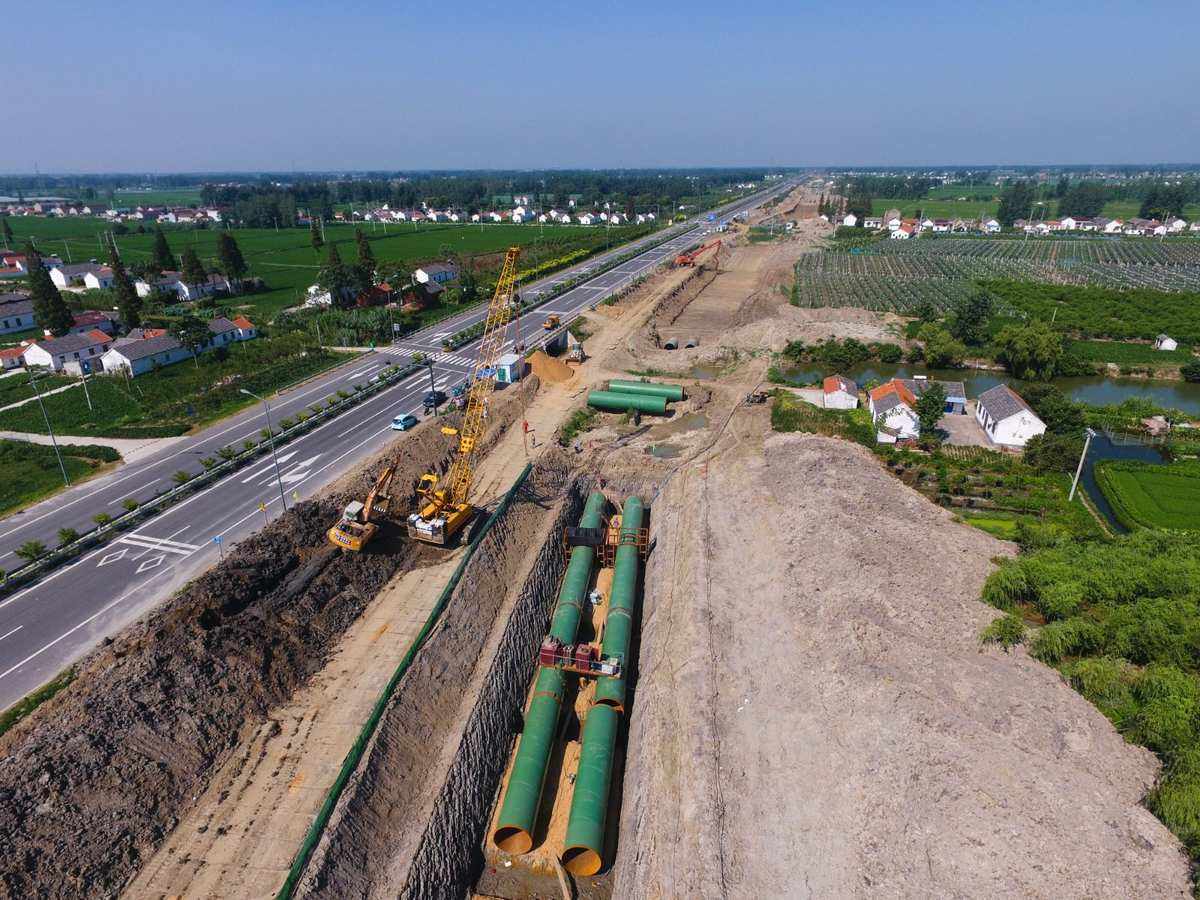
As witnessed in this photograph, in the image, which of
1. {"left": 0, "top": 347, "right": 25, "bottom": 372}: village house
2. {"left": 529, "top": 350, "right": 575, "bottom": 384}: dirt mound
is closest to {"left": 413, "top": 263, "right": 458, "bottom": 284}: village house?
{"left": 529, "top": 350, "right": 575, "bottom": 384}: dirt mound

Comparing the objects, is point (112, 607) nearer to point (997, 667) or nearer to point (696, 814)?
point (696, 814)

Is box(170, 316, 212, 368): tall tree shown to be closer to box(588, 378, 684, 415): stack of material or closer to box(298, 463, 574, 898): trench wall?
box(588, 378, 684, 415): stack of material

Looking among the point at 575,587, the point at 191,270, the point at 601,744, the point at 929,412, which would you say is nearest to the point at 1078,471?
the point at 929,412

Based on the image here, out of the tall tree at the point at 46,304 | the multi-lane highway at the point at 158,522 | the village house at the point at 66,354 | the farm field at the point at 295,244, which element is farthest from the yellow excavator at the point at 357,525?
the farm field at the point at 295,244

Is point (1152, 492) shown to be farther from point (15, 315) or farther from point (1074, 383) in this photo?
point (15, 315)

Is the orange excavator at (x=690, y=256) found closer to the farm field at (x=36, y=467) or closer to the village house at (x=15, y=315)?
the farm field at (x=36, y=467)
